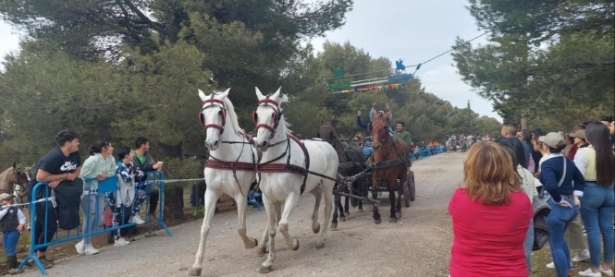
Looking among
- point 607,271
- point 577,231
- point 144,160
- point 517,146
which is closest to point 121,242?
point 144,160

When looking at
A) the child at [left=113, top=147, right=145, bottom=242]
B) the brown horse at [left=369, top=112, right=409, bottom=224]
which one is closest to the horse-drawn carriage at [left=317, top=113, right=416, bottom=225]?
the brown horse at [left=369, top=112, right=409, bottom=224]

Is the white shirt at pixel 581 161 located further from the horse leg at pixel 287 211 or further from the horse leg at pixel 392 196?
the horse leg at pixel 392 196

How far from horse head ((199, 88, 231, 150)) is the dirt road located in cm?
171

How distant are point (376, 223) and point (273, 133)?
12.4 ft

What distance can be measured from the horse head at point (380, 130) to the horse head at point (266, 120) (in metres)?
3.19

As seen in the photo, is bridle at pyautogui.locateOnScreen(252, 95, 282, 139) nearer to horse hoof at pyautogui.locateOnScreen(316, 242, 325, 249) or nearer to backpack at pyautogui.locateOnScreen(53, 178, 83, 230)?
horse hoof at pyautogui.locateOnScreen(316, 242, 325, 249)

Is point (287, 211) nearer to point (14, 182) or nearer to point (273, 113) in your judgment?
point (273, 113)

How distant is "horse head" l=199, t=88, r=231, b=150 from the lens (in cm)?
490

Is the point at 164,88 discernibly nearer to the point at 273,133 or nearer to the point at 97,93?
the point at 97,93

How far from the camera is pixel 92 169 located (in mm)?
6480

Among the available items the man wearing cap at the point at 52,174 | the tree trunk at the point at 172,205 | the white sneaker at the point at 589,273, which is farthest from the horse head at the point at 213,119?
the tree trunk at the point at 172,205

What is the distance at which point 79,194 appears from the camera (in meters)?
5.81

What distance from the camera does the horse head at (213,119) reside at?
4.90 meters

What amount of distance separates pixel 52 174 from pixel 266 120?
3.10m
